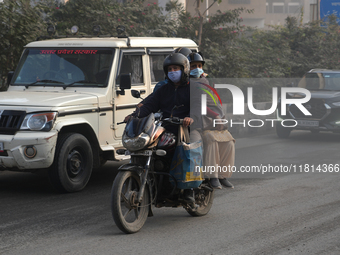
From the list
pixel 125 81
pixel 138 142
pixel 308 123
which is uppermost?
pixel 125 81

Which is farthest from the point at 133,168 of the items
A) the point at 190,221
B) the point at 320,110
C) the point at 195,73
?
the point at 320,110

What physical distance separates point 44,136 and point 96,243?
7.72 ft

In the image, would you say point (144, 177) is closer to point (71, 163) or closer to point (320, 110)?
point (71, 163)

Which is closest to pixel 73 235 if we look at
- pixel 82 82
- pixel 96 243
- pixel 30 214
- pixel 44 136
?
pixel 96 243

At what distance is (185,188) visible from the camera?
595 centimetres

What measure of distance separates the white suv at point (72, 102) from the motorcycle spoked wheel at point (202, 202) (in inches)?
83.0

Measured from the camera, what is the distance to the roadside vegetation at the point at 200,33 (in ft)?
40.3

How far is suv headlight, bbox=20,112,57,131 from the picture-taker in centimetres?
736

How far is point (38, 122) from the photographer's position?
7.38 metres

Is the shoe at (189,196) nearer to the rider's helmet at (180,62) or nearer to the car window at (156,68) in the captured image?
the rider's helmet at (180,62)

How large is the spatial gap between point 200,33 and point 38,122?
448 inches

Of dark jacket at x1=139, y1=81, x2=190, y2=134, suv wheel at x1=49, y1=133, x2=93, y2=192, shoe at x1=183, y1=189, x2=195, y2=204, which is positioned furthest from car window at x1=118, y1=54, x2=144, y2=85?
shoe at x1=183, y1=189, x2=195, y2=204

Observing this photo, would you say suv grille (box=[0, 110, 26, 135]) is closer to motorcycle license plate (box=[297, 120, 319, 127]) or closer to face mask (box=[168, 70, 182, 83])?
face mask (box=[168, 70, 182, 83])

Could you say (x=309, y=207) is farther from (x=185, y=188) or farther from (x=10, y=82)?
(x=10, y=82)
